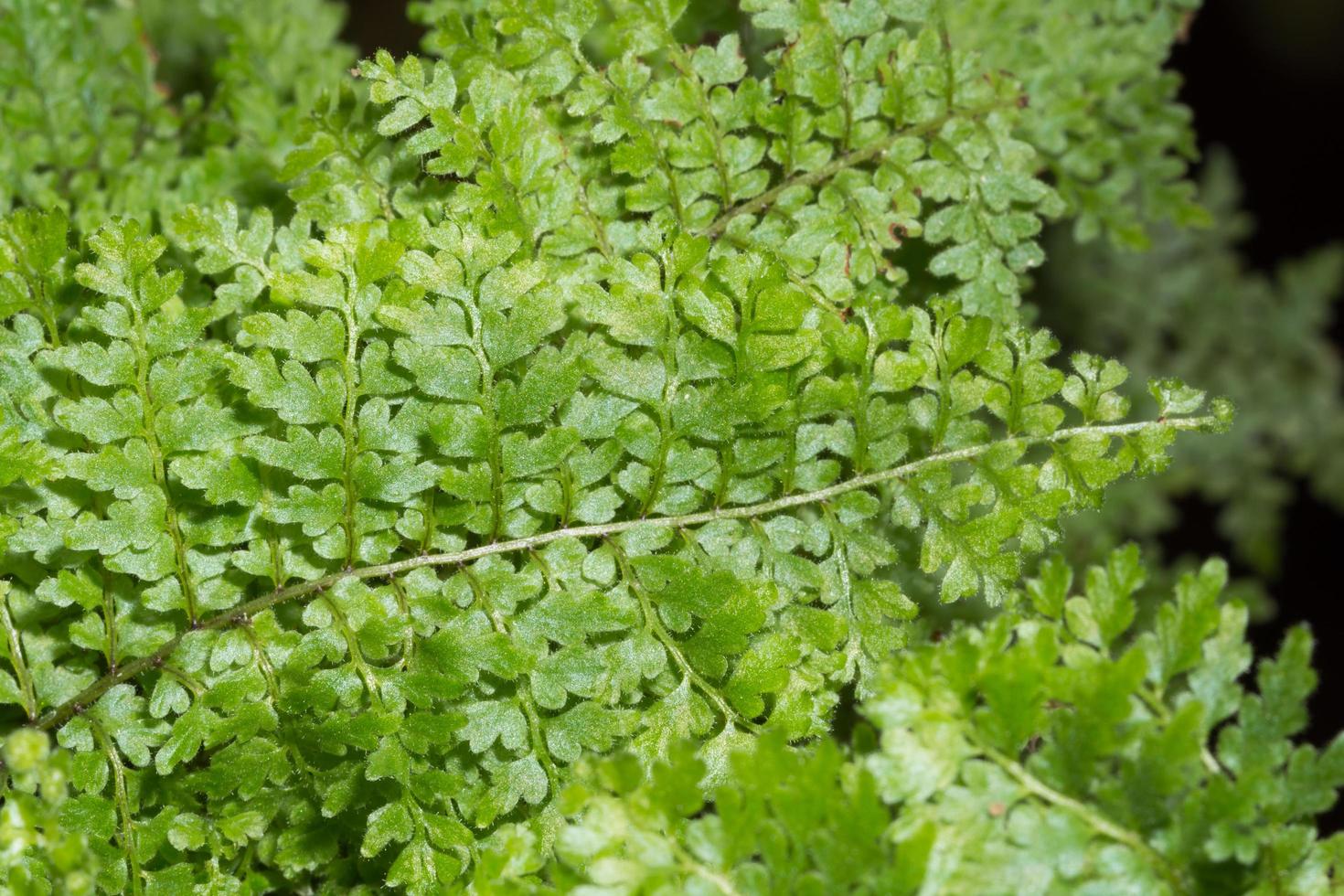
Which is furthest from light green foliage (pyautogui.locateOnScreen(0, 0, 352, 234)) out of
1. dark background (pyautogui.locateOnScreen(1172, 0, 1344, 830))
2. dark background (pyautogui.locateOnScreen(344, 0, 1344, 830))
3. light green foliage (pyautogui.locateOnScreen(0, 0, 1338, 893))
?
dark background (pyautogui.locateOnScreen(1172, 0, 1344, 830))

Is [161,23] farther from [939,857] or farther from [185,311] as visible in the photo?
[939,857]

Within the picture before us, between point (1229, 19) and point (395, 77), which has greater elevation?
point (395, 77)

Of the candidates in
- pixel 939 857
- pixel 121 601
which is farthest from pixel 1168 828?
pixel 121 601

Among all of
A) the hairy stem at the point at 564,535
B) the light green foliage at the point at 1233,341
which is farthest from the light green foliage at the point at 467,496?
the light green foliage at the point at 1233,341

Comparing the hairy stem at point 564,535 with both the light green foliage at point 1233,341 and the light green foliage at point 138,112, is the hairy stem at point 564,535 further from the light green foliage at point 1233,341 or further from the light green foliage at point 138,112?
the light green foliage at point 1233,341

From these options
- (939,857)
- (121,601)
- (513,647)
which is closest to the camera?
(939,857)

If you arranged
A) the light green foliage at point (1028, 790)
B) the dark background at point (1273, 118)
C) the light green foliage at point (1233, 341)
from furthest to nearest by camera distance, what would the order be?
1. the dark background at point (1273, 118)
2. the light green foliage at point (1233, 341)
3. the light green foliage at point (1028, 790)

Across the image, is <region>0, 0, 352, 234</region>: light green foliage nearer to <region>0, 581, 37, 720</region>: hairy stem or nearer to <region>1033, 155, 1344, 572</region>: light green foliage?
<region>0, 581, 37, 720</region>: hairy stem
